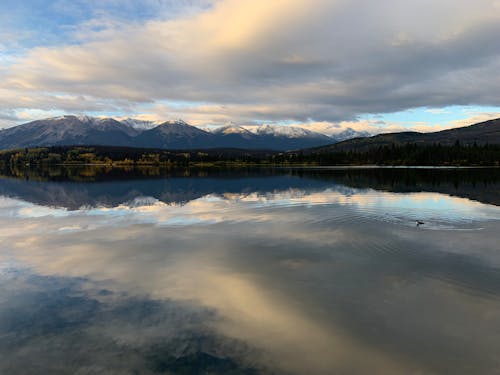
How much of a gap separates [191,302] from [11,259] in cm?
1604

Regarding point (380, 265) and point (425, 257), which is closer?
point (380, 265)

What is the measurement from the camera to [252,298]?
17.0 m

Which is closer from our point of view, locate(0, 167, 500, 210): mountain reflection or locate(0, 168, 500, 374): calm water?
locate(0, 168, 500, 374): calm water

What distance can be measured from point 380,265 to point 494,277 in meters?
6.09

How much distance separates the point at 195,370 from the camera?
11.2 metres

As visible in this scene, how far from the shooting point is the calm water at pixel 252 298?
11883 millimetres

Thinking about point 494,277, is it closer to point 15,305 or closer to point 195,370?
point 195,370

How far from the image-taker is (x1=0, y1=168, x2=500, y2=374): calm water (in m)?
11.9

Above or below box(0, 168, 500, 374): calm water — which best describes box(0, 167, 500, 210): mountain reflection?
below

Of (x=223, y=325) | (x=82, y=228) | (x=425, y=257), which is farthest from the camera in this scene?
(x=82, y=228)

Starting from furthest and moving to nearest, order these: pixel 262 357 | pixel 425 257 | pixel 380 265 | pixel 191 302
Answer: pixel 425 257 → pixel 380 265 → pixel 191 302 → pixel 262 357

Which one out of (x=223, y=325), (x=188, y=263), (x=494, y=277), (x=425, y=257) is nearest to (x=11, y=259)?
(x=188, y=263)

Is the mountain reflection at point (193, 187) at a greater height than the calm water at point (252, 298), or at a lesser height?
lesser

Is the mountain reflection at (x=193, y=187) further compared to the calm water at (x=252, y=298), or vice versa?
the mountain reflection at (x=193, y=187)
